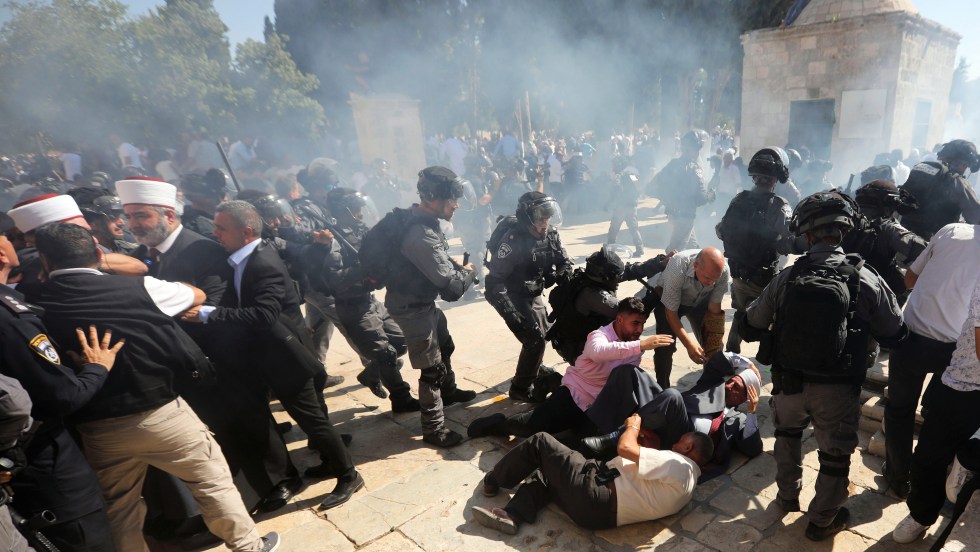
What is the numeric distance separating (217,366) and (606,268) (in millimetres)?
2516

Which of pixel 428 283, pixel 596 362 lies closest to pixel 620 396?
pixel 596 362

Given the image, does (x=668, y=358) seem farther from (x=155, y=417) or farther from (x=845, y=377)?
(x=155, y=417)

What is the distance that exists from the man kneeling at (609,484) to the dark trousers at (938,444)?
0.97m

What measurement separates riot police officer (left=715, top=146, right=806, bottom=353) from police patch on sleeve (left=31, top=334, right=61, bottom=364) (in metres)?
4.45

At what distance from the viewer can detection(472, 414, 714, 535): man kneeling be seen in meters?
2.78

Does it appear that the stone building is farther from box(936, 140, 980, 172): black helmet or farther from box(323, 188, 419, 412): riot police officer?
box(323, 188, 419, 412): riot police officer

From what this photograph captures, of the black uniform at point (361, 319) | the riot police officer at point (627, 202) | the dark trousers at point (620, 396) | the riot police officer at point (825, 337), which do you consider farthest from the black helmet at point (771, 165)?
the riot police officer at point (627, 202)

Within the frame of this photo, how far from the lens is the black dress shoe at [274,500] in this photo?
3236 millimetres

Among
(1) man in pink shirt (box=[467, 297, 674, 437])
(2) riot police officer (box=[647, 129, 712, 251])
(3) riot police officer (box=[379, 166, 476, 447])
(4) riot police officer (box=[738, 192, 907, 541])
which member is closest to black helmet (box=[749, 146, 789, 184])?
(4) riot police officer (box=[738, 192, 907, 541])

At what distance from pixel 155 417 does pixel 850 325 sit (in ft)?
10.9

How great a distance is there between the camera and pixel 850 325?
A: 8.33 feet

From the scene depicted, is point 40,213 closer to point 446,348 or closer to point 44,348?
point 44,348

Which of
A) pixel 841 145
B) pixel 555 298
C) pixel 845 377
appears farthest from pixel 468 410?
pixel 841 145

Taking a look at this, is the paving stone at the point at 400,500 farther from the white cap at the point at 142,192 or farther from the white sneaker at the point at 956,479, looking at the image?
the white sneaker at the point at 956,479
